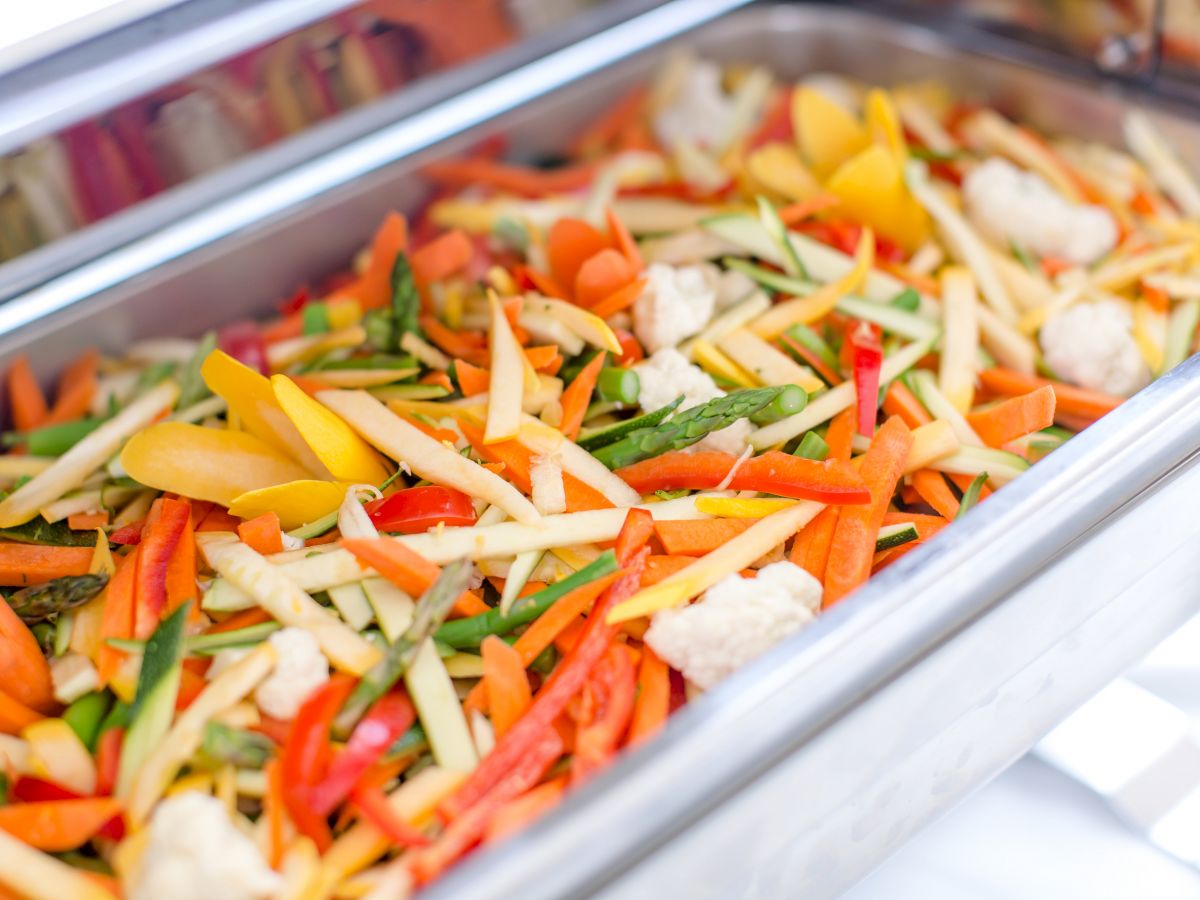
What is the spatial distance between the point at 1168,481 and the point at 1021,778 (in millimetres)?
465

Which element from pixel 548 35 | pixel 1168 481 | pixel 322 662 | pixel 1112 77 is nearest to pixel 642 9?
pixel 548 35

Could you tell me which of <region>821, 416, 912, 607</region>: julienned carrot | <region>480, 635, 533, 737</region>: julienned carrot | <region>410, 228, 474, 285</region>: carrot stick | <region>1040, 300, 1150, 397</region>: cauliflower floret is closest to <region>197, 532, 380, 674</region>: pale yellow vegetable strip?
<region>480, 635, 533, 737</region>: julienned carrot

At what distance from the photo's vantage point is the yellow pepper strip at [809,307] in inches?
58.9

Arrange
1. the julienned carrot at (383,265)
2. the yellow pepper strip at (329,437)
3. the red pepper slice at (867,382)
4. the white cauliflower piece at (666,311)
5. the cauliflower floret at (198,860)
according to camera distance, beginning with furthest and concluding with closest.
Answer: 1. the julienned carrot at (383,265)
2. the white cauliflower piece at (666,311)
3. the red pepper slice at (867,382)
4. the yellow pepper strip at (329,437)
5. the cauliflower floret at (198,860)

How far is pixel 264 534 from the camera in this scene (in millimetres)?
1206

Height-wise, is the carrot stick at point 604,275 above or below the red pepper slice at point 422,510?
above

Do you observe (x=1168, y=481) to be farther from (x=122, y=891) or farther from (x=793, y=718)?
(x=122, y=891)

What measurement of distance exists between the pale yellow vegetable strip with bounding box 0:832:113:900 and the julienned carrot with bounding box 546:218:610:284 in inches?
38.5

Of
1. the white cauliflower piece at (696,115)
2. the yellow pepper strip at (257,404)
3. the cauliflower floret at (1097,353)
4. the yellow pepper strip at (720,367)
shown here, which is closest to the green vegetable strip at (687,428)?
the yellow pepper strip at (720,367)

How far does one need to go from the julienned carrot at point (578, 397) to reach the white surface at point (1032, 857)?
654 millimetres

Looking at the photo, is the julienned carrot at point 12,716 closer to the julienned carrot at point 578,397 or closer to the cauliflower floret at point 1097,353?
the julienned carrot at point 578,397

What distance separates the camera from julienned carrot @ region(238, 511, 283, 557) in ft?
3.95

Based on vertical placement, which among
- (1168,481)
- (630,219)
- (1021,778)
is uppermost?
(630,219)

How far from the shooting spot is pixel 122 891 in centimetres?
97
